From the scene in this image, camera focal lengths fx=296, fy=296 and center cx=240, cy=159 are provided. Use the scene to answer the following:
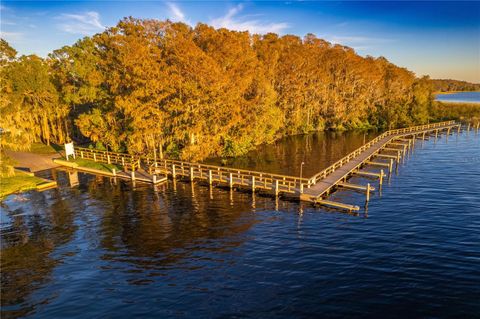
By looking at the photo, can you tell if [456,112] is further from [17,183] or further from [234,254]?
[17,183]

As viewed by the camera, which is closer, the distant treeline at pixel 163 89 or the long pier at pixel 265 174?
the long pier at pixel 265 174

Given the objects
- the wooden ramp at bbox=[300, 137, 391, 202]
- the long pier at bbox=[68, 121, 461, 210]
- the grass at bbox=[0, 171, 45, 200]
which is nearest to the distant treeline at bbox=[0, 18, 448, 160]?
the long pier at bbox=[68, 121, 461, 210]

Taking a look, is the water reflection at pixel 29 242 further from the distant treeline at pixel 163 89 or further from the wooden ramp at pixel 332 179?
the wooden ramp at pixel 332 179

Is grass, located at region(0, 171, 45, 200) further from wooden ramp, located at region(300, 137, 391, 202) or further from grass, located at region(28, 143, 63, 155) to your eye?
wooden ramp, located at region(300, 137, 391, 202)

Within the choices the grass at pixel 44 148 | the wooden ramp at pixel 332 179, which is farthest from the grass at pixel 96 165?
the wooden ramp at pixel 332 179

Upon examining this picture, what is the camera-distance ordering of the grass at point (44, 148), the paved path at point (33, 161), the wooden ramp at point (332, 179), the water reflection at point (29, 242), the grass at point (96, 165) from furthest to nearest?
1. the grass at point (44, 148)
2. the paved path at point (33, 161)
3. the grass at point (96, 165)
4. the wooden ramp at point (332, 179)
5. the water reflection at point (29, 242)

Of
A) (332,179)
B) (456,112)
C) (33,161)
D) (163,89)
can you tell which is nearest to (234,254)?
(332,179)
